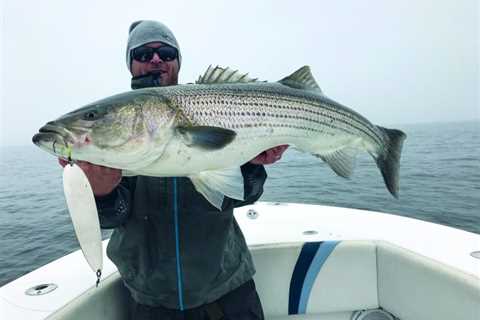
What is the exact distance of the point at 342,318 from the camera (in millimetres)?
4188

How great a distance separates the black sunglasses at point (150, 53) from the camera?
10.5 feet

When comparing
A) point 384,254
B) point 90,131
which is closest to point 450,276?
point 384,254

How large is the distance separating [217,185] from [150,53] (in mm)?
1559

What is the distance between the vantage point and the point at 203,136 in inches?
86.1

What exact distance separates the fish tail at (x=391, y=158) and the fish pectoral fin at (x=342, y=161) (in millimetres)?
311

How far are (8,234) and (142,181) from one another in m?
11.8

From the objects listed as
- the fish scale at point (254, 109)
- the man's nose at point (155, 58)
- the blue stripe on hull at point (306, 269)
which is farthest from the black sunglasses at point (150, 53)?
the blue stripe on hull at point (306, 269)

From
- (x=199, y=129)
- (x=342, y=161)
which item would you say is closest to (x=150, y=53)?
(x=199, y=129)

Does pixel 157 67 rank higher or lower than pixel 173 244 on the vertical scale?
higher

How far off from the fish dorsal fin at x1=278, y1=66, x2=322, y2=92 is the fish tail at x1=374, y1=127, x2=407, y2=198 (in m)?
0.79

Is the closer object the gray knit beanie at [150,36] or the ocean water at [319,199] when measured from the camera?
the gray knit beanie at [150,36]

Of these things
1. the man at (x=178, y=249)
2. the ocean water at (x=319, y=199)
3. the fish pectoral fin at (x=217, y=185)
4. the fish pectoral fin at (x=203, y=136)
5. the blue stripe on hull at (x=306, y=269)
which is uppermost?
the fish pectoral fin at (x=203, y=136)

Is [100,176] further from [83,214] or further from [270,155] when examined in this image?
[270,155]

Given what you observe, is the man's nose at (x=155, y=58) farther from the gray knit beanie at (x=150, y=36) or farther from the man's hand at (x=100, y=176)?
the man's hand at (x=100, y=176)
